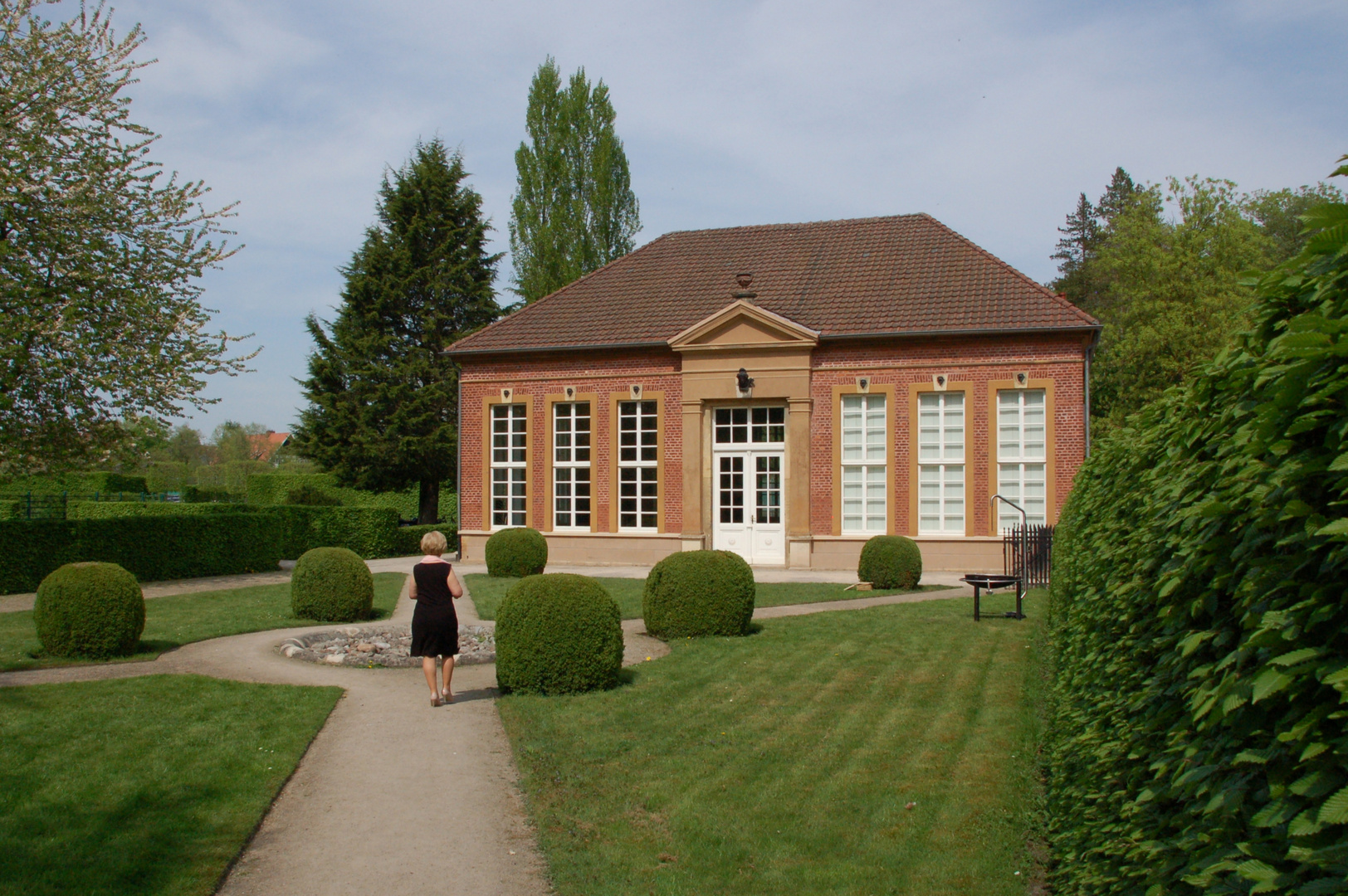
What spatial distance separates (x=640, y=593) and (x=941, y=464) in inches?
323

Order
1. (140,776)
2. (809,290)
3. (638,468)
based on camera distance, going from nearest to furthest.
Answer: (140,776), (809,290), (638,468)

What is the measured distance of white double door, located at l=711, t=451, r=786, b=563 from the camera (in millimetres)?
23906

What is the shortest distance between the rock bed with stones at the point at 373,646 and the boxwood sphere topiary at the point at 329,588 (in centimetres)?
68

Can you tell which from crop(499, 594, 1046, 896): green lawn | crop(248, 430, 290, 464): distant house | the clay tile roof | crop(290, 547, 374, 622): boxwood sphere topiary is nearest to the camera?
crop(499, 594, 1046, 896): green lawn

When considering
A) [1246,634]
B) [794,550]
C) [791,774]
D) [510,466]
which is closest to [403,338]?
[510,466]

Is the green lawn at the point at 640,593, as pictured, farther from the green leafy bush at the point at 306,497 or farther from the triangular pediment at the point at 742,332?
the green leafy bush at the point at 306,497

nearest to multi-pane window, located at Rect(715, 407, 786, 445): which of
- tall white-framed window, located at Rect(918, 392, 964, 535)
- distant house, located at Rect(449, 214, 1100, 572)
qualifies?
distant house, located at Rect(449, 214, 1100, 572)

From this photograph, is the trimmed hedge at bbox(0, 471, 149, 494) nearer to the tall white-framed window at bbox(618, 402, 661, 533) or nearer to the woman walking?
the tall white-framed window at bbox(618, 402, 661, 533)

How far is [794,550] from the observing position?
23312 millimetres

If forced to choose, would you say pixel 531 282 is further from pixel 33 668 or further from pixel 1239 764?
pixel 1239 764

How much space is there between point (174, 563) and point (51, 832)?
1771cm

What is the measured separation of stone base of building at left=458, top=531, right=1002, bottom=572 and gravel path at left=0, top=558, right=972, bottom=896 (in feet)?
36.5

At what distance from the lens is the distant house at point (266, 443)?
98094mm

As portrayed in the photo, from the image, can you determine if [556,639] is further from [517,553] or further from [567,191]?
[567,191]
